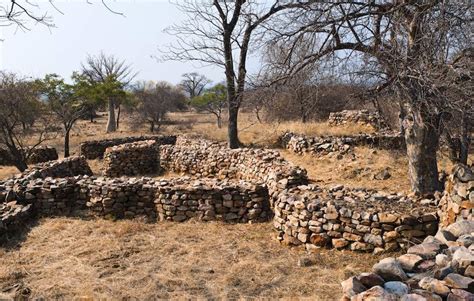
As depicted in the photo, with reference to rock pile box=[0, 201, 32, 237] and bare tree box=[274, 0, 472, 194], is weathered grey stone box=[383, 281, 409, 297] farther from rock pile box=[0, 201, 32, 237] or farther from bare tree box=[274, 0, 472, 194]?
rock pile box=[0, 201, 32, 237]

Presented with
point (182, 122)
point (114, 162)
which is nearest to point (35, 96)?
point (114, 162)

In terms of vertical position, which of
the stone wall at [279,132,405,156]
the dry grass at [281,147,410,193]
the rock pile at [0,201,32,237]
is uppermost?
the stone wall at [279,132,405,156]

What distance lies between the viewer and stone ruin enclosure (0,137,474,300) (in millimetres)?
4914

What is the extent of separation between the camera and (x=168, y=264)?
19.6 ft

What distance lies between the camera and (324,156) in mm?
12977

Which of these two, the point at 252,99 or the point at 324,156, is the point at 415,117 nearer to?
the point at 252,99

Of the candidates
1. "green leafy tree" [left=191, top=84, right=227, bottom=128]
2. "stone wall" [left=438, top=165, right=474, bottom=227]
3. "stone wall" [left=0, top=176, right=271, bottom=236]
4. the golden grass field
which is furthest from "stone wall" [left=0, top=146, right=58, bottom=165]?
"stone wall" [left=438, top=165, right=474, bottom=227]

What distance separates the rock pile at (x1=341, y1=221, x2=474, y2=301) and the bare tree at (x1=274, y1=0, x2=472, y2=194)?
274cm

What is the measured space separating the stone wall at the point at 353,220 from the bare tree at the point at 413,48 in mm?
1414

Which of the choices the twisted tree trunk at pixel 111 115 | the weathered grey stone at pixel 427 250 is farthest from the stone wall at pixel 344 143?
the twisted tree trunk at pixel 111 115

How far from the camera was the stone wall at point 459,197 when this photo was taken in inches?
184

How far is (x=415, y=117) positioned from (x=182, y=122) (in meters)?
31.2

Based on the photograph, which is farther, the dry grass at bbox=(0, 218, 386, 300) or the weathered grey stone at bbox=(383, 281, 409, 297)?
the dry grass at bbox=(0, 218, 386, 300)

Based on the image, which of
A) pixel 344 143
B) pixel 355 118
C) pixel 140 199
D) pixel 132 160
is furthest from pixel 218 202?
pixel 355 118
